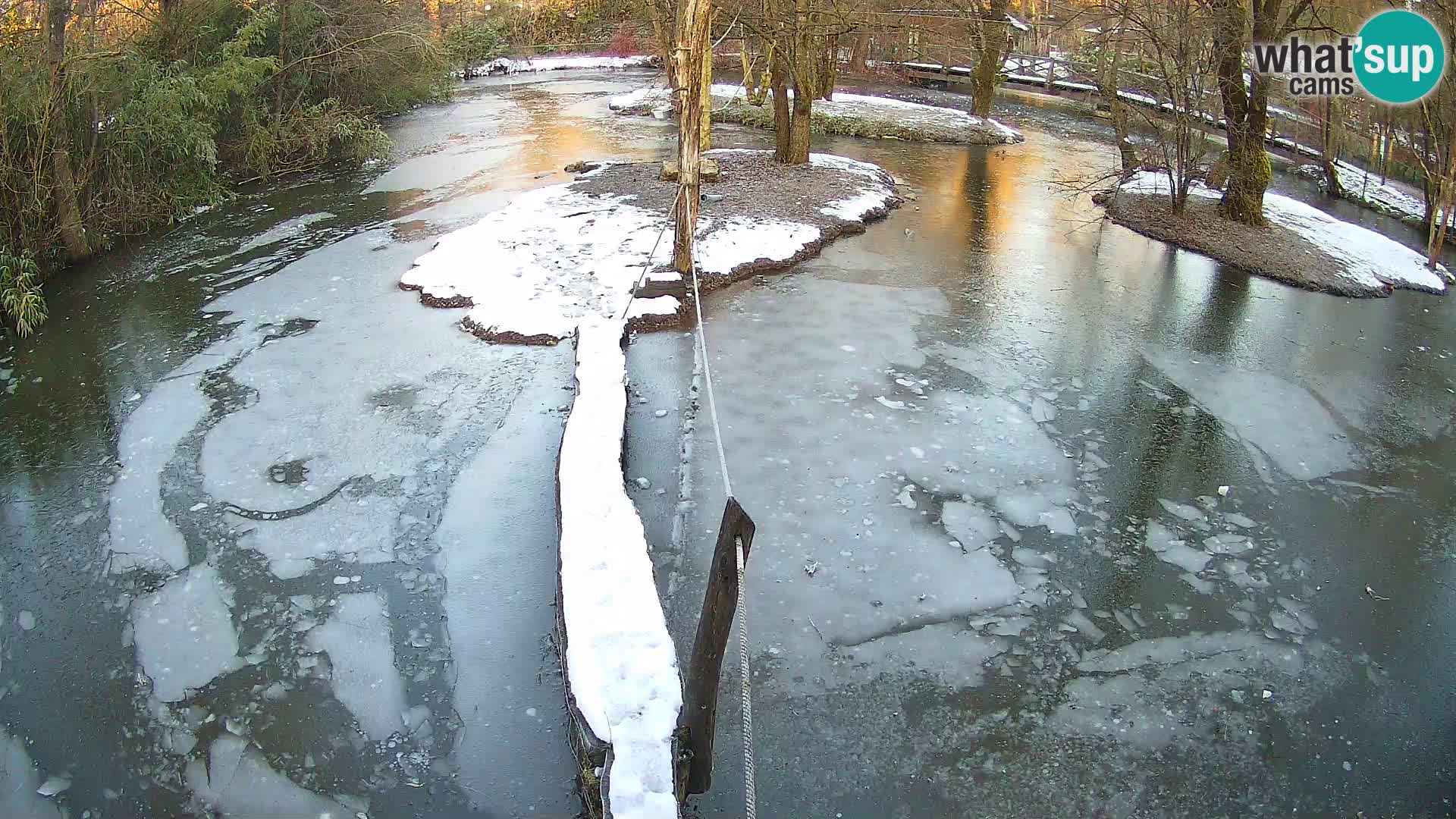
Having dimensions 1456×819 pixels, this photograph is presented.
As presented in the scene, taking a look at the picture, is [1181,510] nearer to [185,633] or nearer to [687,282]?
[687,282]

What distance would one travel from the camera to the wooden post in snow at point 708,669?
4.15m

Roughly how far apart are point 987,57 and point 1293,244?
11.3 m

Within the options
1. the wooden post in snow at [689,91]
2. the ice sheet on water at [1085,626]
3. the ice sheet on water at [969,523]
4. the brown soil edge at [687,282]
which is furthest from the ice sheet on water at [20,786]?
the wooden post in snow at [689,91]

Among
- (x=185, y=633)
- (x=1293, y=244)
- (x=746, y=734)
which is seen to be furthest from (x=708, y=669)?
(x=1293, y=244)

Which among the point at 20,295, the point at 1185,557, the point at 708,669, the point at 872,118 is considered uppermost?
the point at 872,118

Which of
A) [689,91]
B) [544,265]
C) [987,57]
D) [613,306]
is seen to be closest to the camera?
[689,91]

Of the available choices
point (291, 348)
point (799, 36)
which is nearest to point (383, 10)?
point (799, 36)

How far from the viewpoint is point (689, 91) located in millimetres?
10398

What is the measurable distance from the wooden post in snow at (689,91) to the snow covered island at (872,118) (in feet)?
34.9

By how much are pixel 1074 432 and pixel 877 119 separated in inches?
670

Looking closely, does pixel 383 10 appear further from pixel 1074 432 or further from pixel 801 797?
pixel 801 797

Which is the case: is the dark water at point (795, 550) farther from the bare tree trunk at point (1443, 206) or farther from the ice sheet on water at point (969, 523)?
the bare tree trunk at point (1443, 206)

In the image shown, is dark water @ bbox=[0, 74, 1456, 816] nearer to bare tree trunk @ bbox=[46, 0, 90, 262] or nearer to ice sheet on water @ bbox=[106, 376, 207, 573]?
ice sheet on water @ bbox=[106, 376, 207, 573]

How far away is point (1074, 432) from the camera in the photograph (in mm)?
8227
